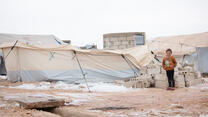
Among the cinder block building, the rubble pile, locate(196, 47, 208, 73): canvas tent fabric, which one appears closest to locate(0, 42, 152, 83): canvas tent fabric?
the rubble pile

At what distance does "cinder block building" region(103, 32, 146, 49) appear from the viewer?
51.1 feet

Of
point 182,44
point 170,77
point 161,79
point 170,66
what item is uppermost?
point 182,44

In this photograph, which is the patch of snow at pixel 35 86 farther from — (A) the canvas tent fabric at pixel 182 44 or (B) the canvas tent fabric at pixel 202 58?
(B) the canvas tent fabric at pixel 202 58

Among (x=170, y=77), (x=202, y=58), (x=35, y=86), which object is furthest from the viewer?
(x=202, y=58)

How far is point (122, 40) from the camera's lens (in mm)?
15586

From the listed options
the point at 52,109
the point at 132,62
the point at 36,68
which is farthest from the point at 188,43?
the point at 52,109

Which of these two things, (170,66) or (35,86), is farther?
(35,86)

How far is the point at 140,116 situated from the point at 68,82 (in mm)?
7587

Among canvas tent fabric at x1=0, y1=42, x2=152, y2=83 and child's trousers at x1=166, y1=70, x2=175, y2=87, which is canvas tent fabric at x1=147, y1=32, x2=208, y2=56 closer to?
canvas tent fabric at x1=0, y1=42, x2=152, y2=83

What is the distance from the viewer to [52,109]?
14.1 ft

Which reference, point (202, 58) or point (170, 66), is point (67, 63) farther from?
point (202, 58)

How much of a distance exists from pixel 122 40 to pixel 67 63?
553 cm

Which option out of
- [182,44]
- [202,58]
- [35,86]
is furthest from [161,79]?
[202,58]

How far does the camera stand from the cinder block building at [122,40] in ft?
51.1
